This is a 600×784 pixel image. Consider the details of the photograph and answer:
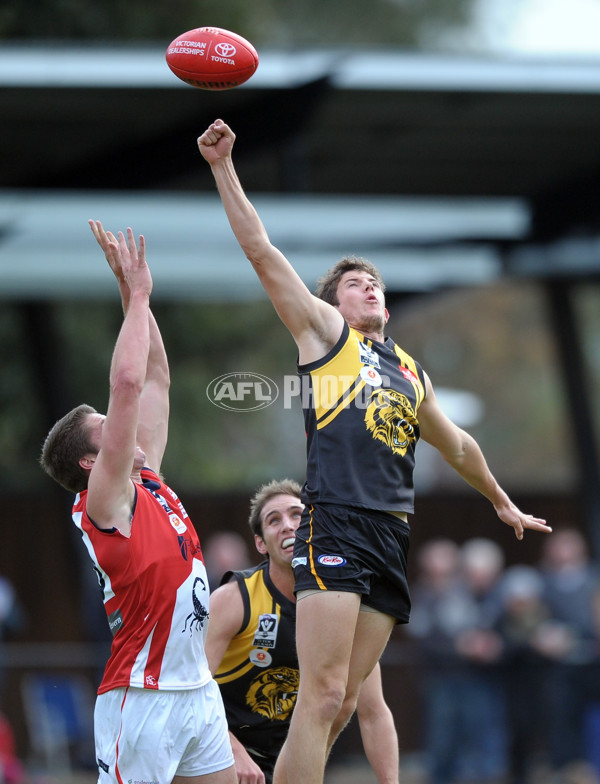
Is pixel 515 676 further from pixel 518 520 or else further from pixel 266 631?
pixel 266 631

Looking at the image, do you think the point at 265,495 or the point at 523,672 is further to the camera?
the point at 523,672

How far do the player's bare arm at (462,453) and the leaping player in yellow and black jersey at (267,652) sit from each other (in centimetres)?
79

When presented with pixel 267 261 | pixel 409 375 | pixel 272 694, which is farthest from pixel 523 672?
pixel 267 261

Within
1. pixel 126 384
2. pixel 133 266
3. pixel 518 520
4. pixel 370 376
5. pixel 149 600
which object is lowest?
pixel 149 600

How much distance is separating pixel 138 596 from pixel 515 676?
789 cm

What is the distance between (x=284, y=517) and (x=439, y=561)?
676 centimetres

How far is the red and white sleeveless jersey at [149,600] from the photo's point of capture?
16.9 feet

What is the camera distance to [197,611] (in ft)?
17.6

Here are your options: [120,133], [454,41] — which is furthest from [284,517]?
[454,41]

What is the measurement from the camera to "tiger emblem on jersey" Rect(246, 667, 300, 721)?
6168 mm

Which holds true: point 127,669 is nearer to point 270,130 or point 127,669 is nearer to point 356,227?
point 270,130

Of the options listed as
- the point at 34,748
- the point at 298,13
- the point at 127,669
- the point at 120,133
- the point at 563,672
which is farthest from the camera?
the point at 298,13

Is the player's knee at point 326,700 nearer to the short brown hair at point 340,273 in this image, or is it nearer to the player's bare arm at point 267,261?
the player's bare arm at point 267,261

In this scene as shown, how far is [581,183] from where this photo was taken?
1556cm
